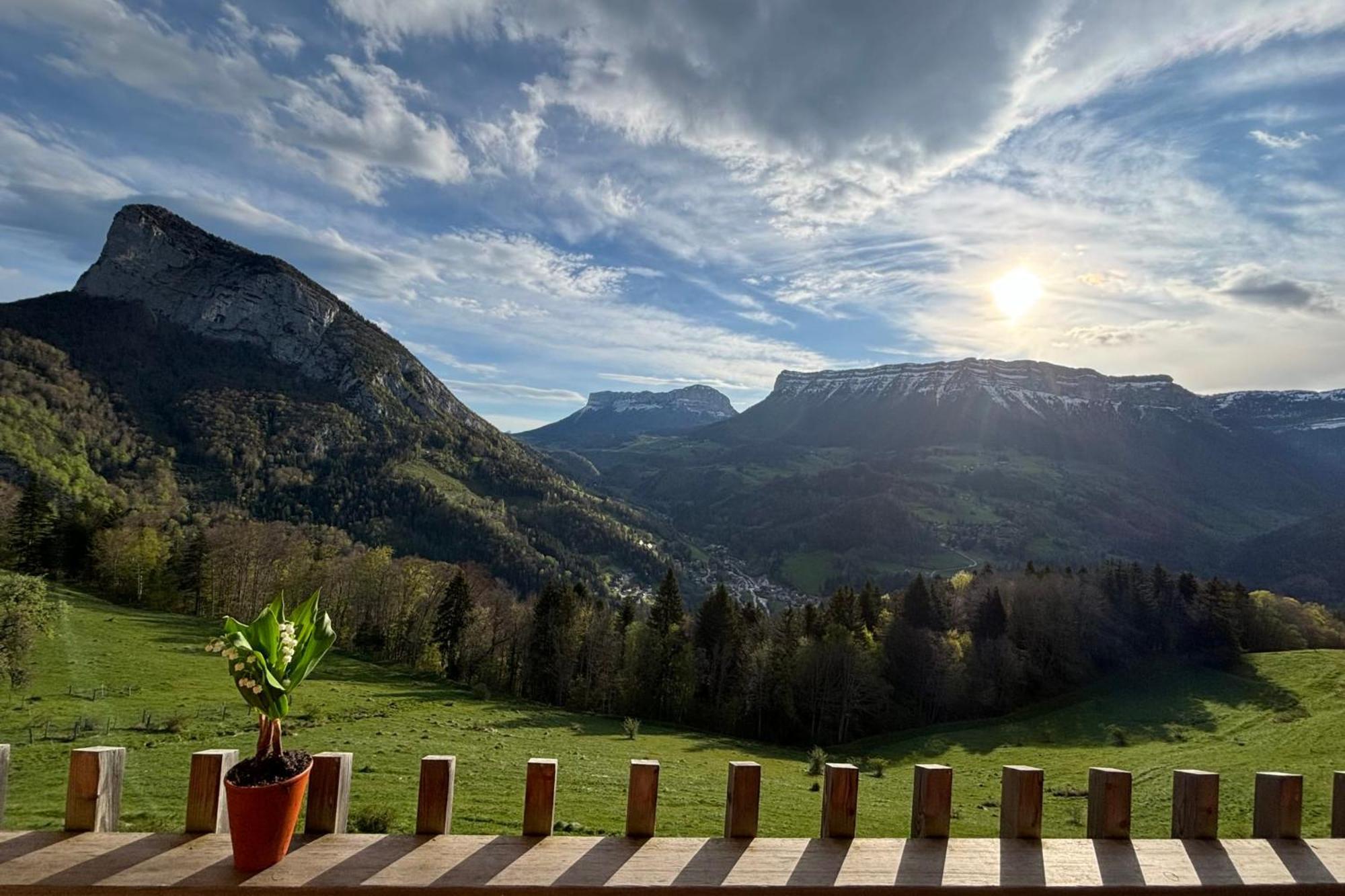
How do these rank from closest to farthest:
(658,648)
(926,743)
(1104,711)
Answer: (926,743) → (1104,711) → (658,648)

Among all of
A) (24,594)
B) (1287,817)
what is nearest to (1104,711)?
(1287,817)

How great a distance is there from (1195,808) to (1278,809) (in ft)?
1.41

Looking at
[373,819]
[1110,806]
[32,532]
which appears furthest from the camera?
[32,532]

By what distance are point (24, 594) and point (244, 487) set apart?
565 feet

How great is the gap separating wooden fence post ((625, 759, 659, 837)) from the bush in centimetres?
1264

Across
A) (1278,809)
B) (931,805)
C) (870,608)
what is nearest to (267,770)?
(931,805)

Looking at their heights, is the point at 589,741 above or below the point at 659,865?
below

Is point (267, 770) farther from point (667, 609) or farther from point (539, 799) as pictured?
point (667, 609)

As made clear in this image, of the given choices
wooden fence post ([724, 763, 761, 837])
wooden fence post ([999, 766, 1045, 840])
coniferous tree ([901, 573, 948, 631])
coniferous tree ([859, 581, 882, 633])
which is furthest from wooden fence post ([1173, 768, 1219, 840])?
coniferous tree ([901, 573, 948, 631])

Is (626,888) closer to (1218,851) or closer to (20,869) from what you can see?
(20,869)

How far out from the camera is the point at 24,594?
28.5m

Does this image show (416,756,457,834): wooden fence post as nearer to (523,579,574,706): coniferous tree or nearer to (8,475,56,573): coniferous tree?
(523,579,574,706): coniferous tree

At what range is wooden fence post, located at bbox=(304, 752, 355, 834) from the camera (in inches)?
116

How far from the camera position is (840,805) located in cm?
316
